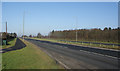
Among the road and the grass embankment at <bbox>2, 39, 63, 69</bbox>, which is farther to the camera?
the road

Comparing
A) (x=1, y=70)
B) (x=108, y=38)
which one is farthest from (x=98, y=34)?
(x=1, y=70)

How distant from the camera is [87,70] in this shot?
7.30 m

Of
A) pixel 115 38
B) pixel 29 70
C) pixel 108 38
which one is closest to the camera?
pixel 29 70

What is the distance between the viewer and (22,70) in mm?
6859

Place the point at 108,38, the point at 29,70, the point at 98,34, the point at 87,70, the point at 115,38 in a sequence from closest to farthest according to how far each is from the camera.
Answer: the point at 29,70, the point at 87,70, the point at 115,38, the point at 108,38, the point at 98,34

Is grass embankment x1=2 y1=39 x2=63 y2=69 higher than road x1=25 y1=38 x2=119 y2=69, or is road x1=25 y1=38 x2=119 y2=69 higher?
grass embankment x1=2 y1=39 x2=63 y2=69

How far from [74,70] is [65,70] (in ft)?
2.03

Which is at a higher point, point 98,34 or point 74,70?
point 98,34

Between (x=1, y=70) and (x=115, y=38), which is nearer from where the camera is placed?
(x=1, y=70)

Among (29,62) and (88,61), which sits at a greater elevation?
(29,62)

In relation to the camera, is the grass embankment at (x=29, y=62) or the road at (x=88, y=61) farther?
the road at (x=88, y=61)

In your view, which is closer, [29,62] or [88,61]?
[29,62]

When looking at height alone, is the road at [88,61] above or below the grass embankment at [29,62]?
below

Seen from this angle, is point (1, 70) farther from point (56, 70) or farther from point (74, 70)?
point (74, 70)
